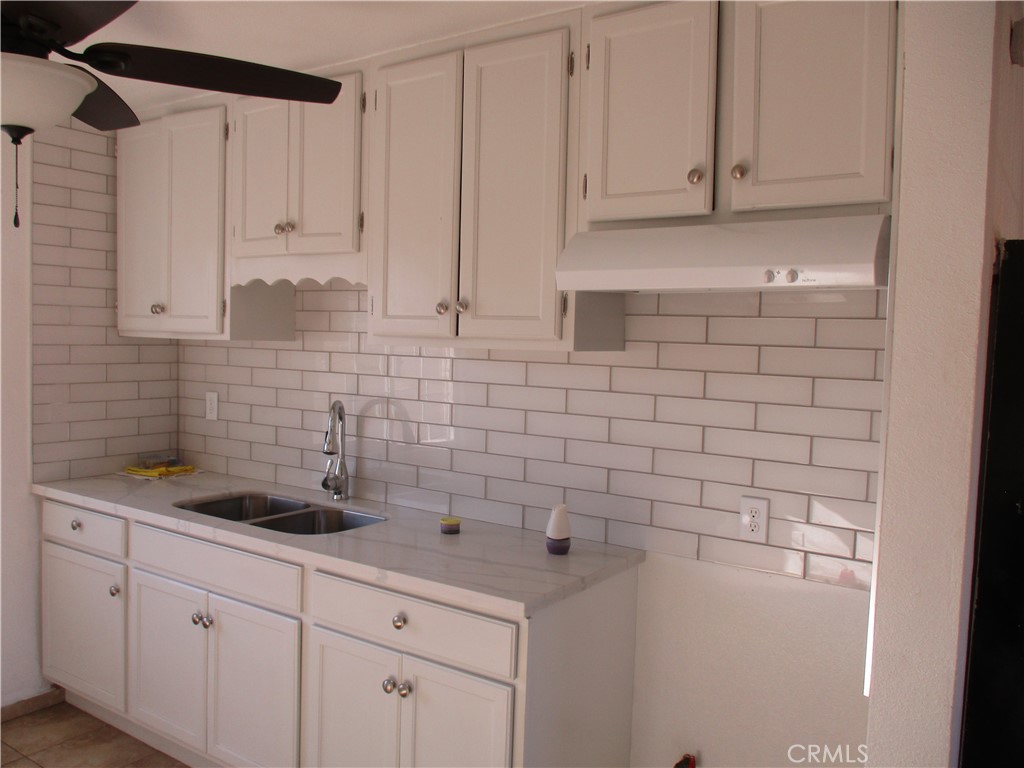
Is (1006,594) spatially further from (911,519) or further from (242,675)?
(242,675)

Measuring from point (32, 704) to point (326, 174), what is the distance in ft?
8.07

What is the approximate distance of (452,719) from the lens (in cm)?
213

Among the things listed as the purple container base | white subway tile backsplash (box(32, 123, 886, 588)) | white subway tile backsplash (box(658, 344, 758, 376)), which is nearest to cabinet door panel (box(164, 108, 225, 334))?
white subway tile backsplash (box(32, 123, 886, 588))

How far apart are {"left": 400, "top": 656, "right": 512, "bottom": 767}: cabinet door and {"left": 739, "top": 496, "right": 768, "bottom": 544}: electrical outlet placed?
792 mm

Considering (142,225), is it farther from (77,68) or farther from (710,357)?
(710,357)

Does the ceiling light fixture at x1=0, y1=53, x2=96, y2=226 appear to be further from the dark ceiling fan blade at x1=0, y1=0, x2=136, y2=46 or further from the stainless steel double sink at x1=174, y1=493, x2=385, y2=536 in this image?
the stainless steel double sink at x1=174, y1=493, x2=385, y2=536

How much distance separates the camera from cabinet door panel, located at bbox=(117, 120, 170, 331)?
333 centimetres

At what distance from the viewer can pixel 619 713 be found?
8.00 feet

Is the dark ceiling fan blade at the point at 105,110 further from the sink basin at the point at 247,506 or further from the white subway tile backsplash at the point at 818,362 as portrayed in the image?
the white subway tile backsplash at the point at 818,362

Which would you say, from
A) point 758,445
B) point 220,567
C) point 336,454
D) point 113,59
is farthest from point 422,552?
point 113,59

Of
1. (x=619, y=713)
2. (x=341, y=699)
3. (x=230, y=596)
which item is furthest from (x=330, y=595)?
(x=619, y=713)

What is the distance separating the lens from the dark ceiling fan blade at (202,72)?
1656 millimetres

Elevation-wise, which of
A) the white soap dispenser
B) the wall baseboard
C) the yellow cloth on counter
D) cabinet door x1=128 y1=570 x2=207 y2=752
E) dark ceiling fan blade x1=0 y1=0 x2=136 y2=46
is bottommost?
the wall baseboard

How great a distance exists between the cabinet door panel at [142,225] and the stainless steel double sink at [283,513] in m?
0.78
